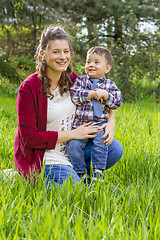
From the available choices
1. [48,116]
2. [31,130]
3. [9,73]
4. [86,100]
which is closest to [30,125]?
[31,130]

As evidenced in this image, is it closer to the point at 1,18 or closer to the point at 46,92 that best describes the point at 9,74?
the point at 1,18

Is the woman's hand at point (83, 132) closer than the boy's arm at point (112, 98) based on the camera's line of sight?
Yes

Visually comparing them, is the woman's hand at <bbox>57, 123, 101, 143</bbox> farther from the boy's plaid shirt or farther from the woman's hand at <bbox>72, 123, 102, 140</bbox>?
the boy's plaid shirt

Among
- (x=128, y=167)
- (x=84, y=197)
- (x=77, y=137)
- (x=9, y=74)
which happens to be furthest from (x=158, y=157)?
(x=9, y=74)

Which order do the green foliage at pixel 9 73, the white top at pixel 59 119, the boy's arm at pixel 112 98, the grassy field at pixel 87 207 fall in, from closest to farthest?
1. the grassy field at pixel 87 207
2. the white top at pixel 59 119
3. the boy's arm at pixel 112 98
4. the green foliage at pixel 9 73

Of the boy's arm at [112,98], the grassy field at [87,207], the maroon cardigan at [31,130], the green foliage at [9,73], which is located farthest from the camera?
the green foliage at [9,73]

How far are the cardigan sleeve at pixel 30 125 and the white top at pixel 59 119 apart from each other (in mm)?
103

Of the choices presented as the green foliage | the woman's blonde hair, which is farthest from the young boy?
the green foliage

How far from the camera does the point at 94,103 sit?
2.32m

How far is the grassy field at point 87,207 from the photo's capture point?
4.26 ft

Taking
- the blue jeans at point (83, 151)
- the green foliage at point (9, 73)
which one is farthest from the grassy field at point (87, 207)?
the green foliage at point (9, 73)

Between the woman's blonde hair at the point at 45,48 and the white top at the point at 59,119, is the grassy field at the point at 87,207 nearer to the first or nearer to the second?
the white top at the point at 59,119

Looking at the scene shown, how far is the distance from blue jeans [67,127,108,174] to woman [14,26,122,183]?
47mm

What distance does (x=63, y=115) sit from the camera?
7.44ft
